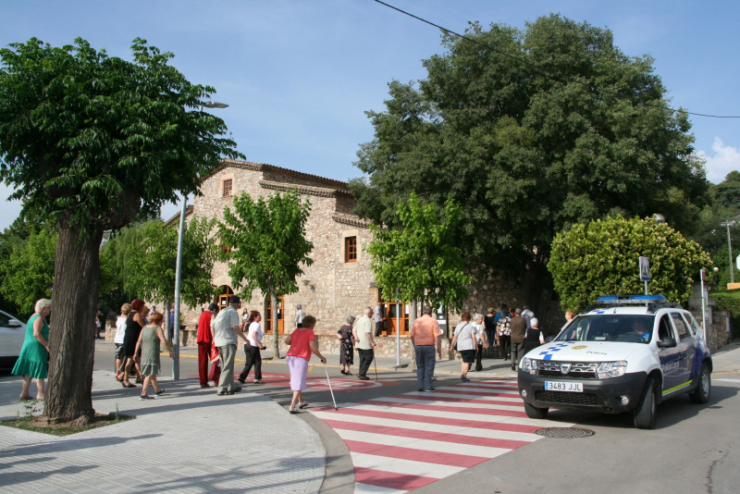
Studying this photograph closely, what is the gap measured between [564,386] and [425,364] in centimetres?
472

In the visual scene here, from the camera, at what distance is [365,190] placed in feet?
84.9

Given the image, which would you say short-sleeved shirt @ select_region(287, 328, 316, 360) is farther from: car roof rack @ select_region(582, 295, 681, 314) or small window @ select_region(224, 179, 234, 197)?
small window @ select_region(224, 179, 234, 197)

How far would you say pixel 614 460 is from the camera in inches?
249

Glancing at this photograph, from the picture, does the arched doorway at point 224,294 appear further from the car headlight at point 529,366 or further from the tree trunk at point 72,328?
the car headlight at point 529,366

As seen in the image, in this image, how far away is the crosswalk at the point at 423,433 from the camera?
6086 mm

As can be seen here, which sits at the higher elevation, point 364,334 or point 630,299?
point 630,299

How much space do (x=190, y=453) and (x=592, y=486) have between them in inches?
169

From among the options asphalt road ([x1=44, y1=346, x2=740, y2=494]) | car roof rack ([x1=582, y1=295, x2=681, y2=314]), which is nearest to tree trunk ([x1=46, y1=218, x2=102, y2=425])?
asphalt road ([x1=44, y1=346, x2=740, y2=494])

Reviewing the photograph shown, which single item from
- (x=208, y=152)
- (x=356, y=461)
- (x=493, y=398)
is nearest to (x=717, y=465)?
(x=356, y=461)

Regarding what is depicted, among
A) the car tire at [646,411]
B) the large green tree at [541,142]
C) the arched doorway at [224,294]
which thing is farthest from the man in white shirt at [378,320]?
the car tire at [646,411]

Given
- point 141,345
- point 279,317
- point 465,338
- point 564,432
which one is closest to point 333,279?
point 279,317

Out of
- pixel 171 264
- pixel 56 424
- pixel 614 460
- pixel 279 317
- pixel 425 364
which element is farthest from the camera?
pixel 279 317

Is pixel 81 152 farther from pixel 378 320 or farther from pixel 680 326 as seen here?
pixel 378 320

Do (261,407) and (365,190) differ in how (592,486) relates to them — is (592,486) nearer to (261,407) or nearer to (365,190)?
(261,407)
